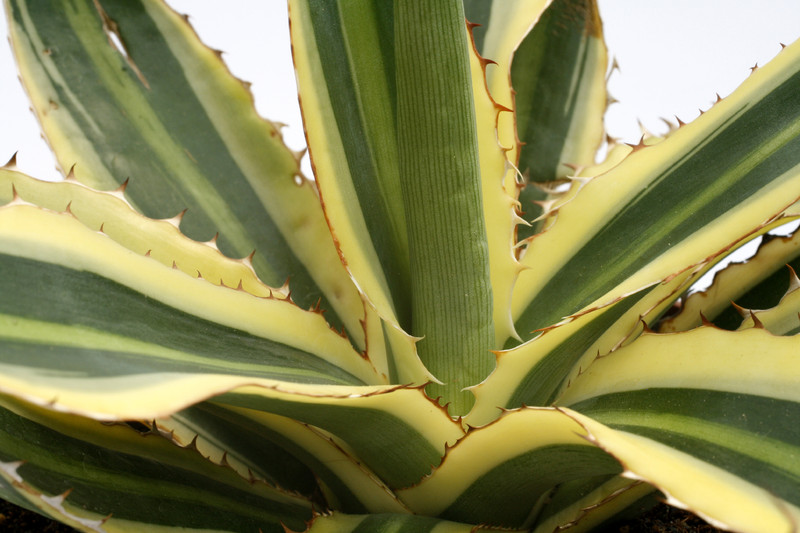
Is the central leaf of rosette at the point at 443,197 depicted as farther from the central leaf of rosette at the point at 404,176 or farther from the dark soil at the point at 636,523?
the dark soil at the point at 636,523

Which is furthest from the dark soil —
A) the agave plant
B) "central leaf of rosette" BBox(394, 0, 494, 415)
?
"central leaf of rosette" BBox(394, 0, 494, 415)

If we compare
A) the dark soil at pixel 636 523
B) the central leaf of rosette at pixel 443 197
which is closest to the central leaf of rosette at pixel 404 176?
the central leaf of rosette at pixel 443 197

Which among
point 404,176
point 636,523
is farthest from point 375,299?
point 636,523

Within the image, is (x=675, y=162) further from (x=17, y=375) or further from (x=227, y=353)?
(x=17, y=375)

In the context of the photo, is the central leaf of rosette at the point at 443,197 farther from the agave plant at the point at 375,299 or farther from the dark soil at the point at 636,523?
the dark soil at the point at 636,523

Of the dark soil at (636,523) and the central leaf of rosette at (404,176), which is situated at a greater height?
the central leaf of rosette at (404,176)

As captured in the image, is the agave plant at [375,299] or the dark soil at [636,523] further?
the dark soil at [636,523]
